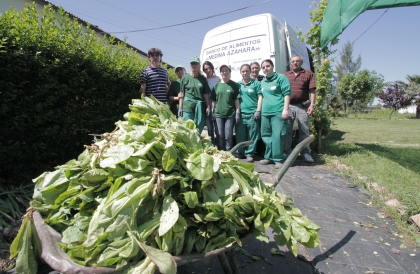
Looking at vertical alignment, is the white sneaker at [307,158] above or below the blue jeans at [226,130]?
below

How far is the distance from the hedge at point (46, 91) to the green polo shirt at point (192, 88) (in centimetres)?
130

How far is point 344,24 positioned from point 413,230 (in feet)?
12.5

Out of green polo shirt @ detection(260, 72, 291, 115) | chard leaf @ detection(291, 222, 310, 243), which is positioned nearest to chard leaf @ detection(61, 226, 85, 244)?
chard leaf @ detection(291, 222, 310, 243)

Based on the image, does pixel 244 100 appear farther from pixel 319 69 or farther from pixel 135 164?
pixel 135 164

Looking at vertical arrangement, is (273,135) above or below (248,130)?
below

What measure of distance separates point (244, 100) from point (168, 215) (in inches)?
180

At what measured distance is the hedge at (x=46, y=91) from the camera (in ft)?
10.2

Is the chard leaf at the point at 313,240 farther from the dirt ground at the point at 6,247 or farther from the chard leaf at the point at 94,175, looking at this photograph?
the dirt ground at the point at 6,247

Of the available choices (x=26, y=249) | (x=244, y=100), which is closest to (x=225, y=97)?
(x=244, y=100)

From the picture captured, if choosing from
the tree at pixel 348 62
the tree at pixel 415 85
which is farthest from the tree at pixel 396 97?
the tree at pixel 348 62

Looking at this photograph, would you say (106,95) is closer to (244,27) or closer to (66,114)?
(66,114)

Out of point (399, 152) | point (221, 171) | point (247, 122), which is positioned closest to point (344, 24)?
point (247, 122)

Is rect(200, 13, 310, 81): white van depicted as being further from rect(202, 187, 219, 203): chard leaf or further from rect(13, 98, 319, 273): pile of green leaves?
rect(202, 187, 219, 203): chard leaf

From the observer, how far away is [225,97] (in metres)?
5.22
